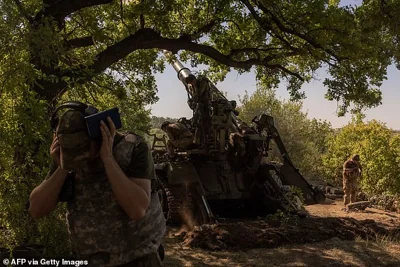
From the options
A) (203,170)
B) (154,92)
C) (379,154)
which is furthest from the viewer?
(379,154)

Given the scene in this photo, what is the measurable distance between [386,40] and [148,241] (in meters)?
8.84

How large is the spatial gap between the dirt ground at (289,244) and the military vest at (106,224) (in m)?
4.36

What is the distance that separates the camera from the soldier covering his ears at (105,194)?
2.13m

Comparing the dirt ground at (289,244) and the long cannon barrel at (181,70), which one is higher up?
the long cannon barrel at (181,70)

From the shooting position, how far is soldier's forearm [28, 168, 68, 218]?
7.41 feet

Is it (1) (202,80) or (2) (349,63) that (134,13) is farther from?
(2) (349,63)

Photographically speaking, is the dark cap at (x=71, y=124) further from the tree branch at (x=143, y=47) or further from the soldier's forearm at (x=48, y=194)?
Result: the tree branch at (x=143, y=47)

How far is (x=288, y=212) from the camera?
9156 millimetres

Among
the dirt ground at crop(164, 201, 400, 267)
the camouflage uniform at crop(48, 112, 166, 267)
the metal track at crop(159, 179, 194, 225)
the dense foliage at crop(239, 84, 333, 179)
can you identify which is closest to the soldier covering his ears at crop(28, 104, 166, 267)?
the camouflage uniform at crop(48, 112, 166, 267)

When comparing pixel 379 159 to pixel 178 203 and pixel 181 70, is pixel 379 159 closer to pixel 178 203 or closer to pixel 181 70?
pixel 181 70

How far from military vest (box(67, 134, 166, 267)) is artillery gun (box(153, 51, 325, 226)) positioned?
6.41 metres

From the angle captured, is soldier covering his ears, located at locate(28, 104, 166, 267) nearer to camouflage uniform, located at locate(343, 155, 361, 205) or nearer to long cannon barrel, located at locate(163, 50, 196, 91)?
long cannon barrel, located at locate(163, 50, 196, 91)

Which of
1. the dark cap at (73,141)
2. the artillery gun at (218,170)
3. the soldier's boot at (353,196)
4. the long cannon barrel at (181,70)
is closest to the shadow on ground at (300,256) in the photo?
the artillery gun at (218,170)

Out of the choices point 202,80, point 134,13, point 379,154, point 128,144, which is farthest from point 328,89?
point 128,144
